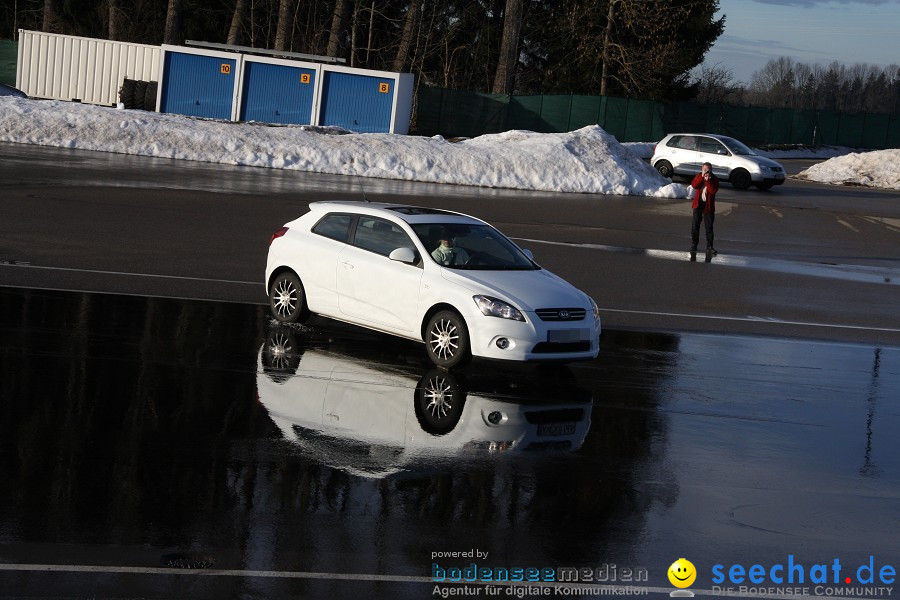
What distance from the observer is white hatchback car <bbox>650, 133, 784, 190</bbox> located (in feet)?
126

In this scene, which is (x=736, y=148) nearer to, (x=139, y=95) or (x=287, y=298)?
(x=139, y=95)

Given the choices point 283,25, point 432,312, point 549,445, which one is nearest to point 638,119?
point 283,25

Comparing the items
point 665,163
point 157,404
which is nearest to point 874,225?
point 665,163

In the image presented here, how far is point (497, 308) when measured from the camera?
35.6ft

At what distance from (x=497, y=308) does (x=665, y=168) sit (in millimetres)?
29969

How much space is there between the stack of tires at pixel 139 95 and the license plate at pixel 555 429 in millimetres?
37948

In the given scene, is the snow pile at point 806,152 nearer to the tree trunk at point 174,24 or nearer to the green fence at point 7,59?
the tree trunk at point 174,24

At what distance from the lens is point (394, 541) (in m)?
6.42

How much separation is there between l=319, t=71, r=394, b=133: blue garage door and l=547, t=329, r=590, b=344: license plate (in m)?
33.0

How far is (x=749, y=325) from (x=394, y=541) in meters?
9.50

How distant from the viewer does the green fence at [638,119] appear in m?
53.3

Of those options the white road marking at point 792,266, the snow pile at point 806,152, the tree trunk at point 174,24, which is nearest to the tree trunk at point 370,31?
the tree trunk at point 174,24

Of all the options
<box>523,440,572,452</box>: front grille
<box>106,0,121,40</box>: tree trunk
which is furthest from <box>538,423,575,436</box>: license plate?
<box>106,0,121,40</box>: tree trunk

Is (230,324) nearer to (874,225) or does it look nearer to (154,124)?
(874,225)
